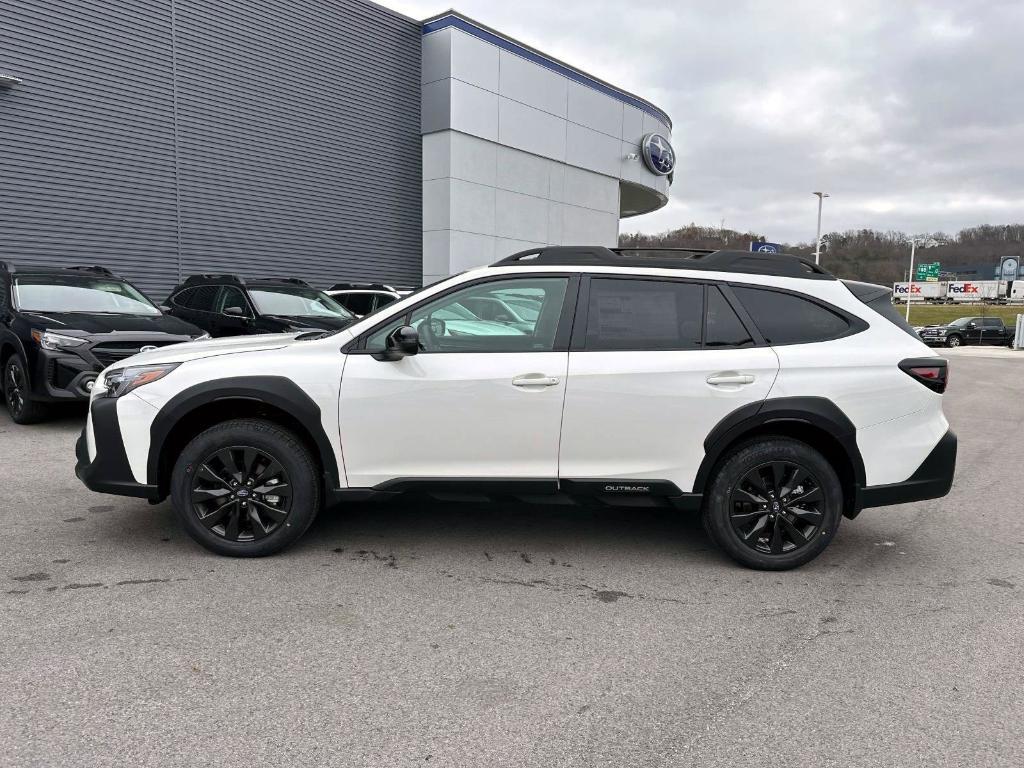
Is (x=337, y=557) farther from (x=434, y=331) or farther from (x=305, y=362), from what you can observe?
(x=434, y=331)

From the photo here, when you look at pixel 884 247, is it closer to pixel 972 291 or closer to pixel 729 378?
pixel 972 291

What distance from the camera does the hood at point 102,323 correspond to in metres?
7.65

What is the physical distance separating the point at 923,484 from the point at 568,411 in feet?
6.63

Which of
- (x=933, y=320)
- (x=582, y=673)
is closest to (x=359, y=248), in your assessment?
(x=582, y=673)

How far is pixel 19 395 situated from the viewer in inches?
311

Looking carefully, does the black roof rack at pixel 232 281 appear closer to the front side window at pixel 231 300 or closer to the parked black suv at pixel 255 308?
the parked black suv at pixel 255 308

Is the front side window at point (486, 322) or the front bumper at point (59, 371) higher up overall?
the front side window at point (486, 322)

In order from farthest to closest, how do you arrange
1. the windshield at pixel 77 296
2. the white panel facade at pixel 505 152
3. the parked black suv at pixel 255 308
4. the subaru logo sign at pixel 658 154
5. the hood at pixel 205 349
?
the subaru logo sign at pixel 658 154, the white panel facade at pixel 505 152, the parked black suv at pixel 255 308, the windshield at pixel 77 296, the hood at pixel 205 349

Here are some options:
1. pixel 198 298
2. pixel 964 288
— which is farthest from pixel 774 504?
pixel 964 288

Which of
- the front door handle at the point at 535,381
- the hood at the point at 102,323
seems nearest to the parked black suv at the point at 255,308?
the hood at the point at 102,323

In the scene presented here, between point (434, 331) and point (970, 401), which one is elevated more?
point (434, 331)

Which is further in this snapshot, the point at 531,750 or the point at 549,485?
the point at 549,485

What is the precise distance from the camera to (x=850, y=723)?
2.67 metres

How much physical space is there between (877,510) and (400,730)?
4254 mm
